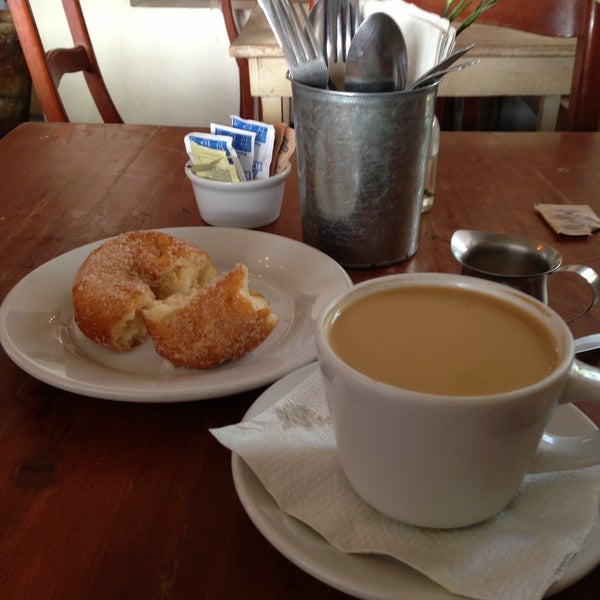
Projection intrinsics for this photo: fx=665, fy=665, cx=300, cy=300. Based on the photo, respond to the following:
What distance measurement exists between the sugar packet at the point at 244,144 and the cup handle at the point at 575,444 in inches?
21.5

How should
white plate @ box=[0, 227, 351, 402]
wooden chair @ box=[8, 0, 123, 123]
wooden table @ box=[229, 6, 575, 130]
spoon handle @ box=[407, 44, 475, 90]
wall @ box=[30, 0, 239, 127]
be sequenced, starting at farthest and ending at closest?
1. wall @ box=[30, 0, 239, 127]
2. wooden table @ box=[229, 6, 575, 130]
3. wooden chair @ box=[8, 0, 123, 123]
4. spoon handle @ box=[407, 44, 475, 90]
5. white plate @ box=[0, 227, 351, 402]

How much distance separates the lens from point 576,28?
4.30 feet

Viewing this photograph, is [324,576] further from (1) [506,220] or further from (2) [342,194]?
(1) [506,220]

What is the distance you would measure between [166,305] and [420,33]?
376mm

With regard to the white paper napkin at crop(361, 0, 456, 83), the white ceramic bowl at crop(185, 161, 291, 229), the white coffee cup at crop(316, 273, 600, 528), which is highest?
the white paper napkin at crop(361, 0, 456, 83)

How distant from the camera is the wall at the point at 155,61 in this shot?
2762mm

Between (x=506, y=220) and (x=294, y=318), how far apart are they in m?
0.37

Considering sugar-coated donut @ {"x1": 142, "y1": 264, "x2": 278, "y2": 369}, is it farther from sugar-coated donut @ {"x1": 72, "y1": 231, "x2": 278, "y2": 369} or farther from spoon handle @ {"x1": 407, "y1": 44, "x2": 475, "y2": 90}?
spoon handle @ {"x1": 407, "y1": 44, "x2": 475, "y2": 90}

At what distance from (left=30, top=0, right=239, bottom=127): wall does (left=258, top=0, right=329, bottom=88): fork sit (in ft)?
7.63

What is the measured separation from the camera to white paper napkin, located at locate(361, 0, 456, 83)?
64cm

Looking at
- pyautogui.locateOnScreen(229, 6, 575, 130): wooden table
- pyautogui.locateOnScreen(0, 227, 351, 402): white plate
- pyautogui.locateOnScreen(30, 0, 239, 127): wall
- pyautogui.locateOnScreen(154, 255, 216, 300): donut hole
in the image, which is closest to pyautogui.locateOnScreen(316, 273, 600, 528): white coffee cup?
pyautogui.locateOnScreen(0, 227, 351, 402): white plate

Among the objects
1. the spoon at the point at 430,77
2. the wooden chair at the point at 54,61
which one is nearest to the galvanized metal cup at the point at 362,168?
the spoon at the point at 430,77

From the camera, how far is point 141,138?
3.85ft

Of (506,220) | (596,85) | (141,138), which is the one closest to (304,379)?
(506,220)
